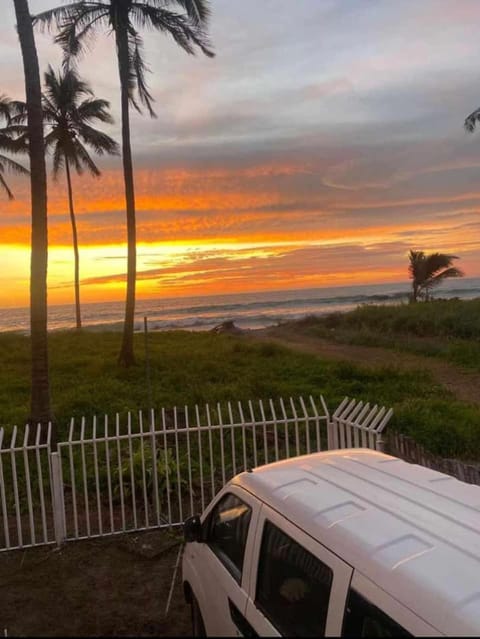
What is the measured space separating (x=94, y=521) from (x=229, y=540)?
3.89 metres

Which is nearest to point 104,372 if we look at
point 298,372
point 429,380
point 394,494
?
point 298,372

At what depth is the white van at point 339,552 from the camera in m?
2.07

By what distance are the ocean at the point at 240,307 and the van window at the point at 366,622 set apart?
5640 cm

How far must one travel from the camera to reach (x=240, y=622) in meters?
2.87

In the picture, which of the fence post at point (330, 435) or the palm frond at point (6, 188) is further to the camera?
the palm frond at point (6, 188)

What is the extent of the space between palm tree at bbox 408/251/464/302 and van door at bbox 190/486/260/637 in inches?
1425

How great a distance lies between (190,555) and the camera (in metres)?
3.98

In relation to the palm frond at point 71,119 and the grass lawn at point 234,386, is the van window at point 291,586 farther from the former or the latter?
the palm frond at point 71,119

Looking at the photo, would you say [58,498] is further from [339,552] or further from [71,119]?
[71,119]

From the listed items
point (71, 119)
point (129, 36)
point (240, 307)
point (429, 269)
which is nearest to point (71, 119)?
point (71, 119)

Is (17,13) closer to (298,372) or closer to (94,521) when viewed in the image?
(94,521)

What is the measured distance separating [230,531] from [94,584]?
2.55 meters

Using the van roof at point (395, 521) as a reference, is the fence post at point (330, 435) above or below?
below

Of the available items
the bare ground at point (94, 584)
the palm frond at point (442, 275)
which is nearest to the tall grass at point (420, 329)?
the palm frond at point (442, 275)
